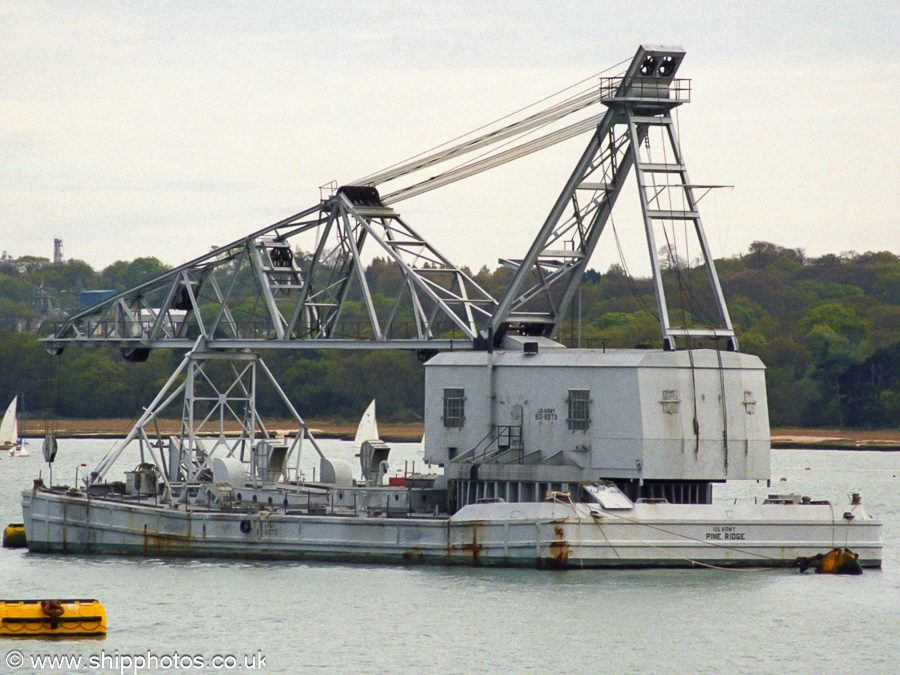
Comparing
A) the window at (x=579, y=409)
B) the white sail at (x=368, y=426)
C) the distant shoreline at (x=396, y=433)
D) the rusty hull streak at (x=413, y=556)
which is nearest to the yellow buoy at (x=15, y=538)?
the rusty hull streak at (x=413, y=556)

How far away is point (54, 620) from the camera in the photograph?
44812mm

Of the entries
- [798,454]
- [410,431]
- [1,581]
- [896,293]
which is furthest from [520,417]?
[896,293]

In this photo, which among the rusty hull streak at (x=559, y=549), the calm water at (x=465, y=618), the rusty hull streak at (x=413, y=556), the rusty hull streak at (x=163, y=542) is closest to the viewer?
the calm water at (x=465, y=618)

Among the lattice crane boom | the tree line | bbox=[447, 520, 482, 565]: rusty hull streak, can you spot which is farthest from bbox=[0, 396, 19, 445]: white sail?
bbox=[447, 520, 482, 565]: rusty hull streak

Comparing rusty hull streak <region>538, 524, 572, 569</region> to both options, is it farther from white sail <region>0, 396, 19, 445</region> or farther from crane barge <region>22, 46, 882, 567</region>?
white sail <region>0, 396, 19, 445</region>

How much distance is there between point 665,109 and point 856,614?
19.0 metres

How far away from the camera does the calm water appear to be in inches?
1651

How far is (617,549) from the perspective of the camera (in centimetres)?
5238

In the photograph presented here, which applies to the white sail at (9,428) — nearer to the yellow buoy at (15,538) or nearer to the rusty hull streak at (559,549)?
the yellow buoy at (15,538)

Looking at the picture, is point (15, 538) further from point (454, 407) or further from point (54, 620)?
point (54, 620)

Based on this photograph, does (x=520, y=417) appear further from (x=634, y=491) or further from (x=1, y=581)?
(x=1, y=581)

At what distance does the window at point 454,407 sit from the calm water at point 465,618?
244 inches

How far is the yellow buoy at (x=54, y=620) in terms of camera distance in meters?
44.5

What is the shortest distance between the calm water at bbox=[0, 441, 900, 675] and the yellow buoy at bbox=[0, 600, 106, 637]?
0.48m
